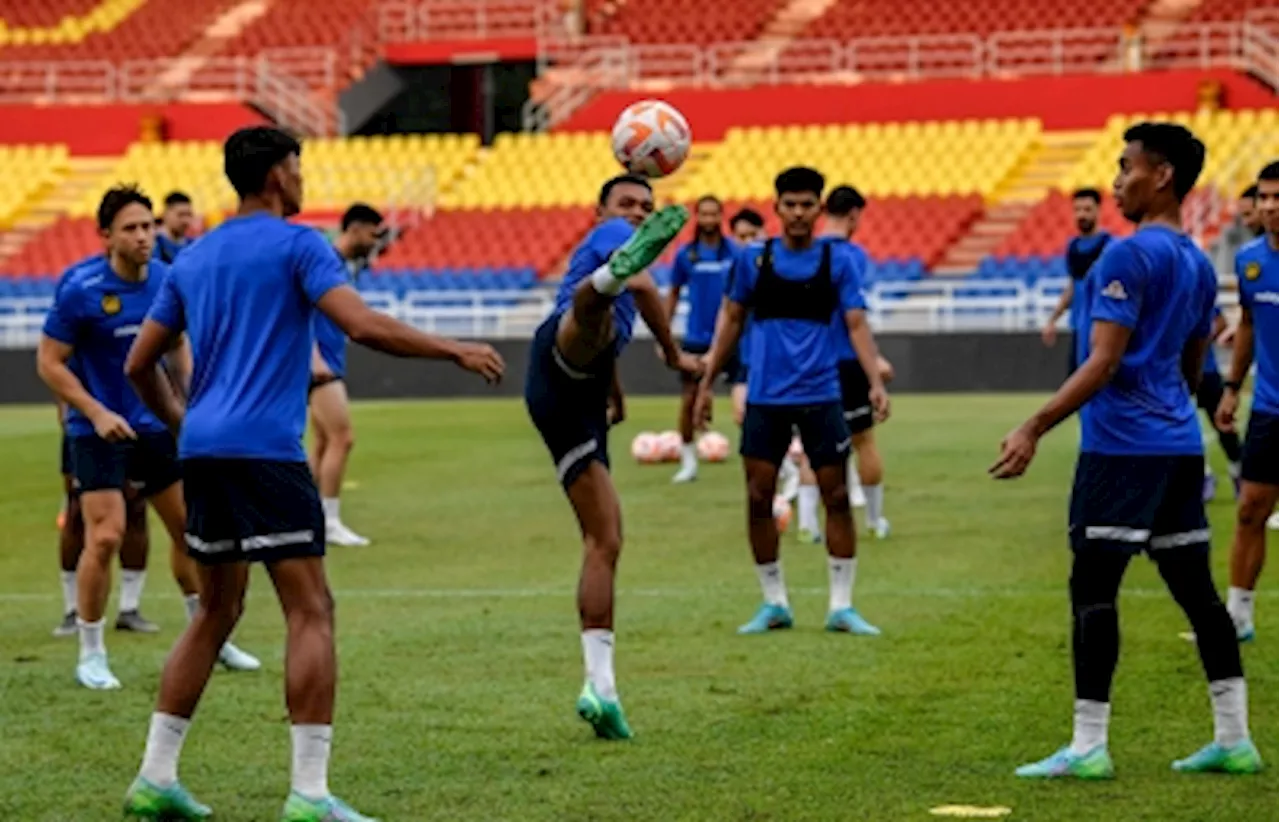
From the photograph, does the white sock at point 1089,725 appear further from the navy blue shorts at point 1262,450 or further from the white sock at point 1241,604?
the white sock at point 1241,604

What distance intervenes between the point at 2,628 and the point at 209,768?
4735mm

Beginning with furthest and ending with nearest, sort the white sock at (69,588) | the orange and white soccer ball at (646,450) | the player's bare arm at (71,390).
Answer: the orange and white soccer ball at (646,450) → the white sock at (69,588) → the player's bare arm at (71,390)

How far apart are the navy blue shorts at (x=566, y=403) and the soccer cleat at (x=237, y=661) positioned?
7.61 ft

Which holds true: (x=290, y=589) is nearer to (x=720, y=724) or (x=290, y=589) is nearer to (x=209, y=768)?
(x=209, y=768)

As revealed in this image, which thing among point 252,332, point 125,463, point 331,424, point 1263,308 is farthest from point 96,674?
point 331,424

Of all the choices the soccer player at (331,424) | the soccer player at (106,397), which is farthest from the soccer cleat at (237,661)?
the soccer player at (331,424)

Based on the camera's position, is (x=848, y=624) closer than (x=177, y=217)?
Yes

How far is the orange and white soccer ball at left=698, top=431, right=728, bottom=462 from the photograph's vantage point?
954 inches

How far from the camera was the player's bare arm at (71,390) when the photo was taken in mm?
10039

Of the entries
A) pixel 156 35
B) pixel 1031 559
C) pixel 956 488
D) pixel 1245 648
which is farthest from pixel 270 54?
pixel 1245 648

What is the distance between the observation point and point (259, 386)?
7766 millimetres

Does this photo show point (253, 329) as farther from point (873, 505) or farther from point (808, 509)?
point (873, 505)

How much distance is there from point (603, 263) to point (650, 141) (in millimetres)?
627

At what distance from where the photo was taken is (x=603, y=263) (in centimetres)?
990
